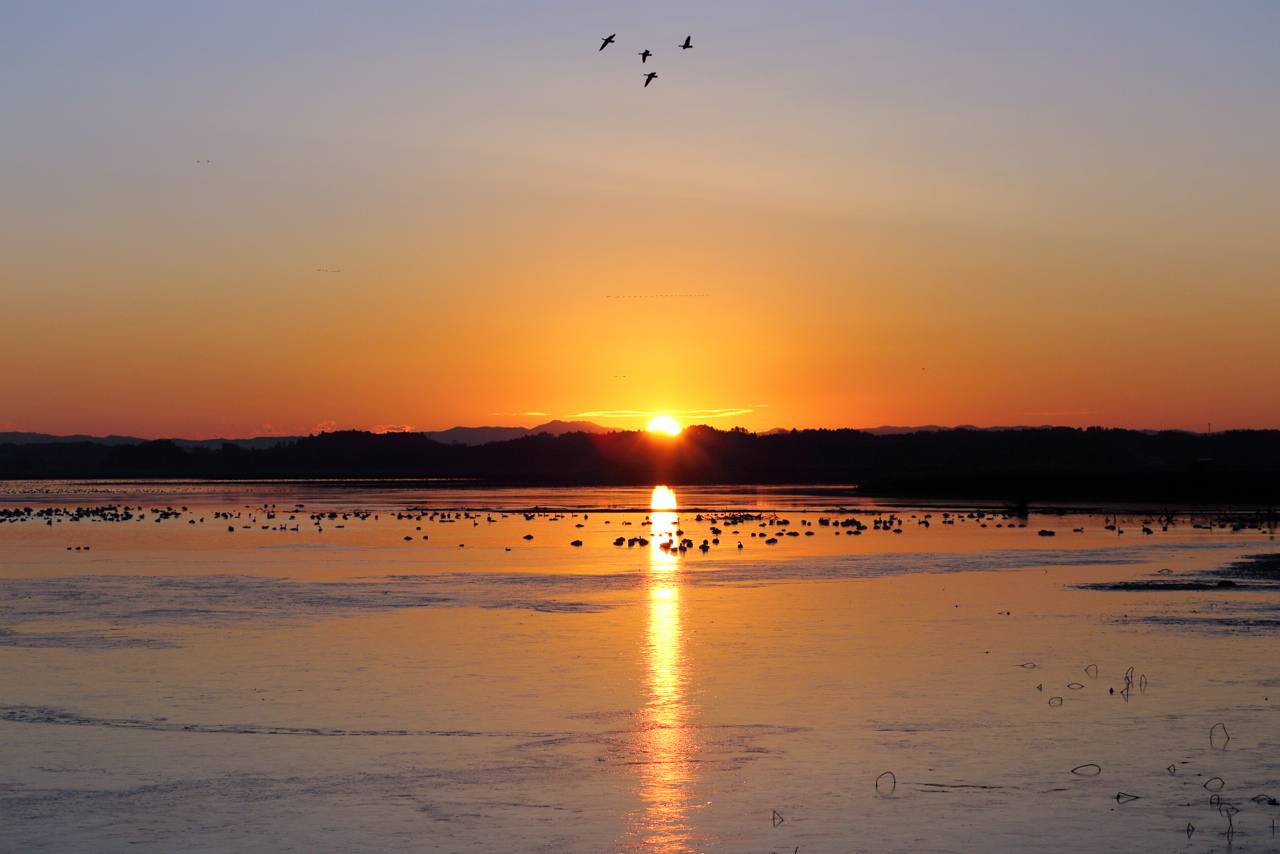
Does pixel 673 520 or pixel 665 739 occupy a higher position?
pixel 673 520

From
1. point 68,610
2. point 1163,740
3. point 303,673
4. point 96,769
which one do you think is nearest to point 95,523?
point 68,610

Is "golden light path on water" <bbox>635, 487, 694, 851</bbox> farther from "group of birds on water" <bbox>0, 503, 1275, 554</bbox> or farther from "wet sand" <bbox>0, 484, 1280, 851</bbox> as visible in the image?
"group of birds on water" <bbox>0, 503, 1275, 554</bbox>

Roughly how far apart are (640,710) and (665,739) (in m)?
1.97

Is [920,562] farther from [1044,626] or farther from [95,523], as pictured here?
[95,523]

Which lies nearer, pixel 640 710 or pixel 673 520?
pixel 640 710

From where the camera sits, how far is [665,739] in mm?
19156

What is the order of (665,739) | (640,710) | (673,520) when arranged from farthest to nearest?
(673,520) < (640,710) < (665,739)

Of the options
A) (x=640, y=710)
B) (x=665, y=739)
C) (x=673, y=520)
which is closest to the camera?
(x=665, y=739)

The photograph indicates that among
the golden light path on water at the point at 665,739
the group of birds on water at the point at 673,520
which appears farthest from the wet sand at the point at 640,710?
the group of birds on water at the point at 673,520

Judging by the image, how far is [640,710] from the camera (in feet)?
69.2

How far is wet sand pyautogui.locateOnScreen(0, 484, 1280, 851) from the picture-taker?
49.9 feet

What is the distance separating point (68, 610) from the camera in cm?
3419

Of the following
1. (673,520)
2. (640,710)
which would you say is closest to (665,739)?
(640,710)

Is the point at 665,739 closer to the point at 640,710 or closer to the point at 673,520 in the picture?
the point at 640,710
